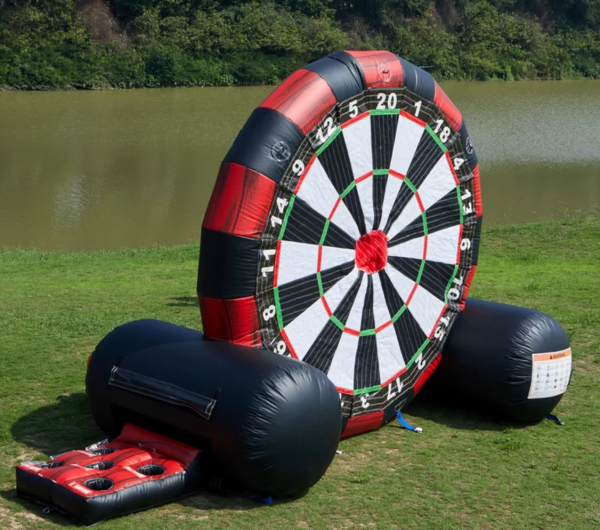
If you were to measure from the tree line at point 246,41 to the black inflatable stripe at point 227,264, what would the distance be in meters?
35.5

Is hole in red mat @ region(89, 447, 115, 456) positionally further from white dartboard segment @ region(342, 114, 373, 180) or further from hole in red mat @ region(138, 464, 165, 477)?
white dartboard segment @ region(342, 114, 373, 180)

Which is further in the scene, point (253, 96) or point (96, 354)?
point (253, 96)

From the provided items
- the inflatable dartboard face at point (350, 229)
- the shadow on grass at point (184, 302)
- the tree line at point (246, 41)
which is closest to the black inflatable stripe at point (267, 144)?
the inflatable dartboard face at point (350, 229)

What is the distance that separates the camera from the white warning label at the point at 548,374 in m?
6.43

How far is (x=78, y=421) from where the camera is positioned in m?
6.36

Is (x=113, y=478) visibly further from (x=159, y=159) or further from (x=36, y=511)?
(x=159, y=159)

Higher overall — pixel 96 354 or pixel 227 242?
pixel 227 242

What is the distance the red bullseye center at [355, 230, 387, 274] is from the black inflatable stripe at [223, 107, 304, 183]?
96 centimetres

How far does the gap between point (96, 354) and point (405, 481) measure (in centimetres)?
208

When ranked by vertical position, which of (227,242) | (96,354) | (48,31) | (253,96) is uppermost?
(48,31)

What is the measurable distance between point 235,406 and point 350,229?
1.66 m

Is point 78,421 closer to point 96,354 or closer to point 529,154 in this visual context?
point 96,354

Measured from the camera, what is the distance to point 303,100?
18.5ft

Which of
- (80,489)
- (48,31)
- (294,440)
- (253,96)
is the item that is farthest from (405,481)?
(48,31)
